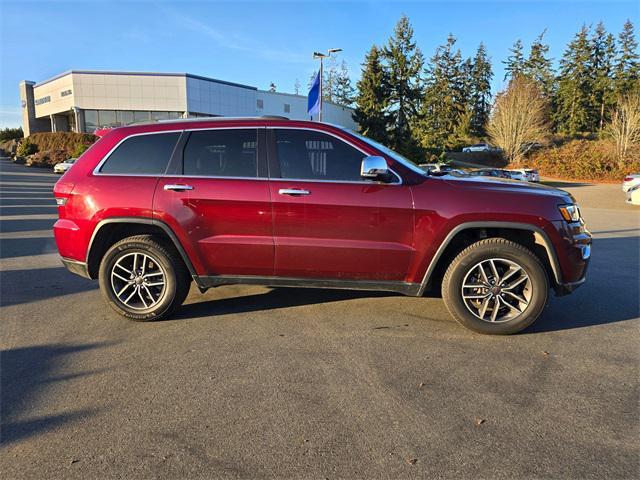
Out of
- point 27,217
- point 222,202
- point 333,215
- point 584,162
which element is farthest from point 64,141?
point 584,162

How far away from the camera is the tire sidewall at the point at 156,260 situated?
4.14 m

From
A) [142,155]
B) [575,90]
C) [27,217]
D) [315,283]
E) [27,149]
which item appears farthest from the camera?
[575,90]

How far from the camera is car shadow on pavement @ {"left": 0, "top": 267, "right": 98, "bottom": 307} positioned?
4996 millimetres

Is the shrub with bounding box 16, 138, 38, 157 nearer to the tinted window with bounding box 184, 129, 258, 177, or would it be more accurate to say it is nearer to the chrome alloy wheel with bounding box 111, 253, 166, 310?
the chrome alloy wheel with bounding box 111, 253, 166, 310

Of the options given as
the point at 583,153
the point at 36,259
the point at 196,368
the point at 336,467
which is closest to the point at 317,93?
the point at 36,259

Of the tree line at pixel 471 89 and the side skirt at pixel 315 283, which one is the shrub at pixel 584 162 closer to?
the tree line at pixel 471 89

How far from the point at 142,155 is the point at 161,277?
1227mm

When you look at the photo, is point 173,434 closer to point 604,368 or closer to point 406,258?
point 406,258

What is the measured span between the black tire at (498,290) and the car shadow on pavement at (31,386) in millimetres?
3037

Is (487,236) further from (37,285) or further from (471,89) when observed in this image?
(471,89)

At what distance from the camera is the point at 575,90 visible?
208 ft

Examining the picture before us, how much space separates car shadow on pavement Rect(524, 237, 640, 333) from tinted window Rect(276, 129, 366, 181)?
2340 millimetres

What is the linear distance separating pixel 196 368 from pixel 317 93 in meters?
11.2

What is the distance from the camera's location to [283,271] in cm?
407
